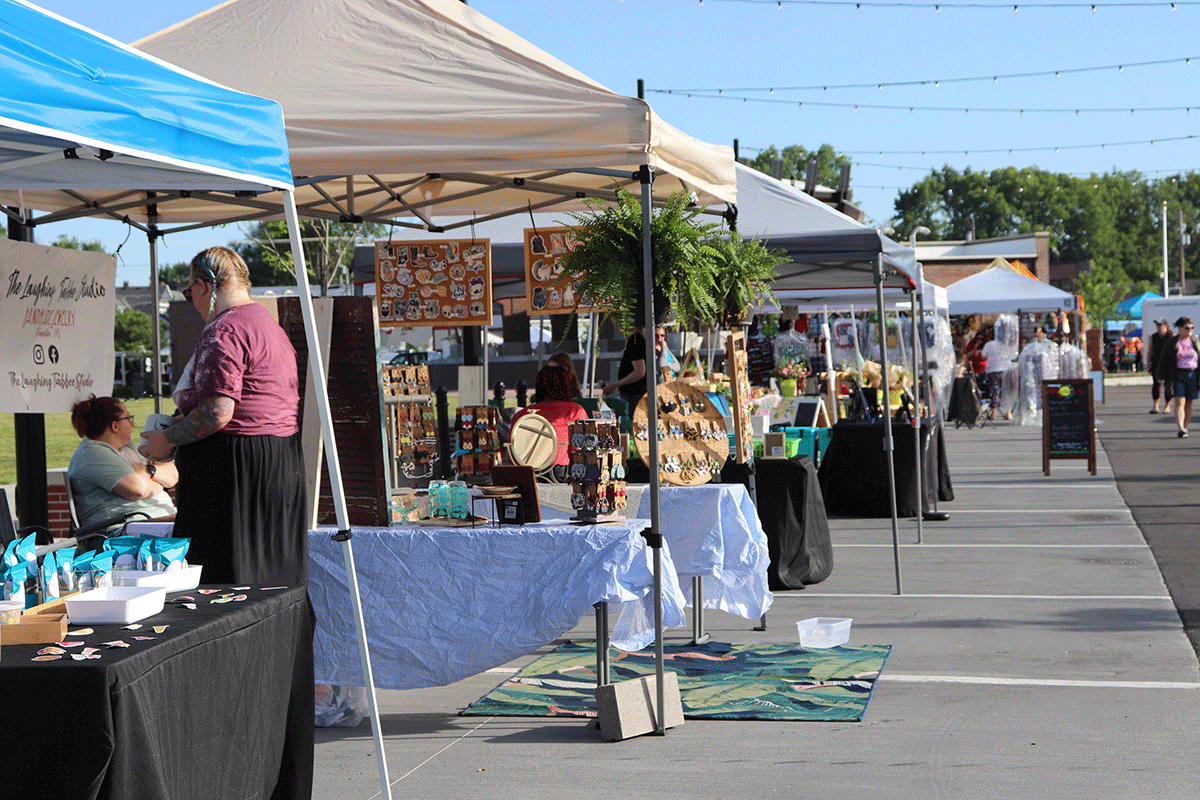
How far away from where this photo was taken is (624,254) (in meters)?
5.42

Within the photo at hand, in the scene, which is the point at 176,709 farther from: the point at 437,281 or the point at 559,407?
the point at 437,281

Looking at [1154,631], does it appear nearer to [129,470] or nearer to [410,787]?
[410,787]

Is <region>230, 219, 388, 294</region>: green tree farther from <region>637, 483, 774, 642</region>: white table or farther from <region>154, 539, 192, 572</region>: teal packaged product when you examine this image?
<region>154, 539, 192, 572</region>: teal packaged product

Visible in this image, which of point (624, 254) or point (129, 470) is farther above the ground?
point (624, 254)

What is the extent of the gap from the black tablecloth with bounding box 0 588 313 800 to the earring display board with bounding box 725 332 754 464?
10.1 ft

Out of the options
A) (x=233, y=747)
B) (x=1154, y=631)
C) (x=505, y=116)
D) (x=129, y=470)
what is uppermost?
(x=505, y=116)

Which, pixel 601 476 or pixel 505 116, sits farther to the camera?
pixel 601 476

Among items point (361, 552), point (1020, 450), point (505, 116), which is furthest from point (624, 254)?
point (1020, 450)

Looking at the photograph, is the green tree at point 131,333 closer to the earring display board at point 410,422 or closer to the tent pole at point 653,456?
the earring display board at point 410,422

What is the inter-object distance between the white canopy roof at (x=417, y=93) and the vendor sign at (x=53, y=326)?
1044mm

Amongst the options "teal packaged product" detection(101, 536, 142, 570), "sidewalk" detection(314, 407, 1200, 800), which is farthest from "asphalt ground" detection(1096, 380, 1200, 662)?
Answer: "teal packaged product" detection(101, 536, 142, 570)

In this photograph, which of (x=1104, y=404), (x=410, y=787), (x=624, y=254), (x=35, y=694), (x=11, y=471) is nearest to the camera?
(x=35, y=694)

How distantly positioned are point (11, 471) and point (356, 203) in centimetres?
1100

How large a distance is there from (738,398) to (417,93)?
2427 millimetres
